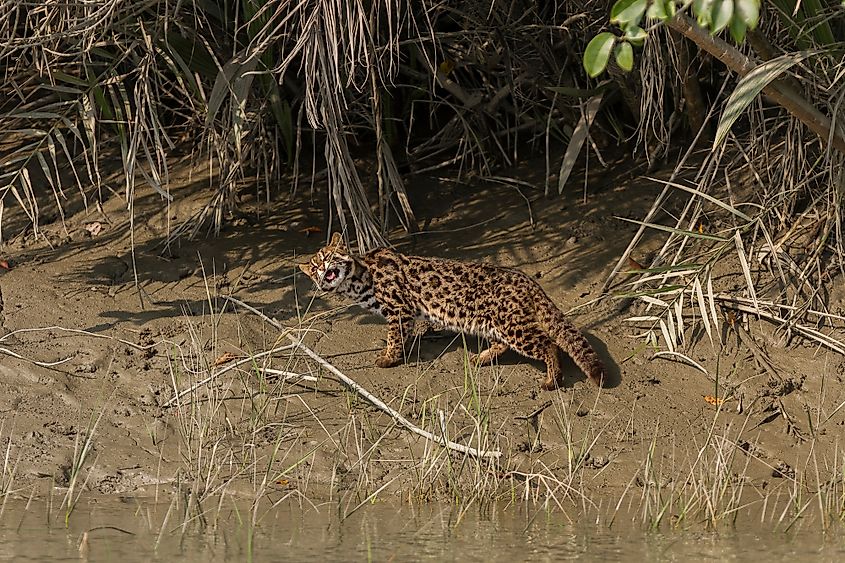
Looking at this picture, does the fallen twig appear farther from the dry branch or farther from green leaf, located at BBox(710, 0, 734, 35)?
green leaf, located at BBox(710, 0, 734, 35)

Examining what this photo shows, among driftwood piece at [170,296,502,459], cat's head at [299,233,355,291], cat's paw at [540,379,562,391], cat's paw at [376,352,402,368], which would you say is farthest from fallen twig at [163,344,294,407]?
cat's paw at [540,379,562,391]

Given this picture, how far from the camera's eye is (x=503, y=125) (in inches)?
370

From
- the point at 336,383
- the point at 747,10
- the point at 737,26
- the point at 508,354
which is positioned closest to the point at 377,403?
the point at 336,383

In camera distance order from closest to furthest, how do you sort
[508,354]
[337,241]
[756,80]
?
1. [756,80]
2. [508,354]
3. [337,241]

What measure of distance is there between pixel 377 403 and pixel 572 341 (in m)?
1.15

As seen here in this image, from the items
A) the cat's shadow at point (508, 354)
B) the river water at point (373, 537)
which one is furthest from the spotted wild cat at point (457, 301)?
the river water at point (373, 537)

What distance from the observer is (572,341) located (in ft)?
23.4

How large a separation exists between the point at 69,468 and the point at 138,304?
159cm

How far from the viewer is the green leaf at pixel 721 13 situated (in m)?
3.47

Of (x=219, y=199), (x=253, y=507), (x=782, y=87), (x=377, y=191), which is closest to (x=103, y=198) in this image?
(x=219, y=199)

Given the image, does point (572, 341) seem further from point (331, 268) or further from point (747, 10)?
point (747, 10)

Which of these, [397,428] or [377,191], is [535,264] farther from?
[397,428]

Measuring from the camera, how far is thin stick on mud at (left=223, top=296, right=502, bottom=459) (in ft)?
20.2

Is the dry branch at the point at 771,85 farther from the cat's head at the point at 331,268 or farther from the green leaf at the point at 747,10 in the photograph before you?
the cat's head at the point at 331,268
